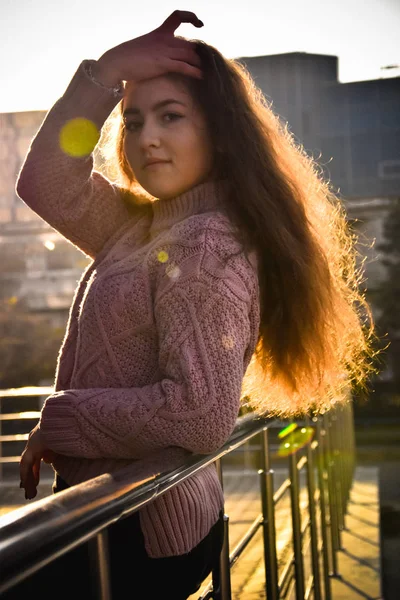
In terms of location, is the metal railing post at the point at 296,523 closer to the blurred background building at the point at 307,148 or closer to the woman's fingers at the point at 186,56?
the woman's fingers at the point at 186,56

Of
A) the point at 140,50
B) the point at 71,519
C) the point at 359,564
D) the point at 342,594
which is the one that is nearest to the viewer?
the point at 71,519

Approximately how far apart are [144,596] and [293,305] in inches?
21.0

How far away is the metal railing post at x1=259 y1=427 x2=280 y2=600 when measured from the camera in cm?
197

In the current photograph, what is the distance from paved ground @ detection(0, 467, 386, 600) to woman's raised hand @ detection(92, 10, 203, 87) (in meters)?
2.04

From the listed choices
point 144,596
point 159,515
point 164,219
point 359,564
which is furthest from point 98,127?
point 359,564

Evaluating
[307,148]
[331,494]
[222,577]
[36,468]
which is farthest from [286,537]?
[307,148]

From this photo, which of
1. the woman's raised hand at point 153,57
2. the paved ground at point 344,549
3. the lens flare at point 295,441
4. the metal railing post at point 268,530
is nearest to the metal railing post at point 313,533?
the lens flare at point 295,441

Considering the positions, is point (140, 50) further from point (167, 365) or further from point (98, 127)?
point (167, 365)

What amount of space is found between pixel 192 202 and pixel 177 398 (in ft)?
1.30

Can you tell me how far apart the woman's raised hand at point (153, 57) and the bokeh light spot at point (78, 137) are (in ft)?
0.27

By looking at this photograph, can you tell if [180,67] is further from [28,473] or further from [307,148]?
[307,148]

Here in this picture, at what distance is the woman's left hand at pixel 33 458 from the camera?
1.22 meters

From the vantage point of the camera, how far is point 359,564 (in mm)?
3932

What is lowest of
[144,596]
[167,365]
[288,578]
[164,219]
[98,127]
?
[288,578]
